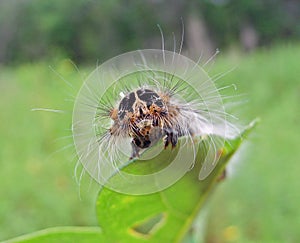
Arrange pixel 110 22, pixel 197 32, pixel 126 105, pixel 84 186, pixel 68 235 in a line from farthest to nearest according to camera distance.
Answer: pixel 110 22, pixel 197 32, pixel 84 186, pixel 68 235, pixel 126 105

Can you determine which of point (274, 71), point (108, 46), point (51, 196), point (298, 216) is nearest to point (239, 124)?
point (298, 216)

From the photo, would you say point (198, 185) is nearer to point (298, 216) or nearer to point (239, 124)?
point (239, 124)

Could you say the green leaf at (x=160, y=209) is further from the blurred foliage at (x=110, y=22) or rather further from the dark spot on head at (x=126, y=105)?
the blurred foliage at (x=110, y=22)

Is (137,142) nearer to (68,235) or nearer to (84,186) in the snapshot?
(68,235)

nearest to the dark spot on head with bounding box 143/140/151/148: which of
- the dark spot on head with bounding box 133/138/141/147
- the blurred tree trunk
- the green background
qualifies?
the dark spot on head with bounding box 133/138/141/147

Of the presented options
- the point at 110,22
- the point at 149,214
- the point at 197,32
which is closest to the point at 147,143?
the point at 149,214

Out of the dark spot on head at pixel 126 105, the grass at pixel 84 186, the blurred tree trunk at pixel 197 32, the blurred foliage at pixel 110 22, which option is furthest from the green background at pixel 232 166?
the blurred foliage at pixel 110 22
